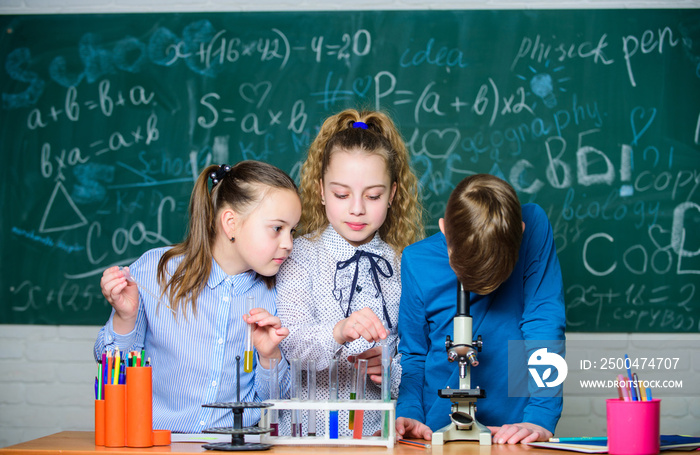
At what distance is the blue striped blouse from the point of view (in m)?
1.85

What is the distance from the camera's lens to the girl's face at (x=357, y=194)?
2.01 meters

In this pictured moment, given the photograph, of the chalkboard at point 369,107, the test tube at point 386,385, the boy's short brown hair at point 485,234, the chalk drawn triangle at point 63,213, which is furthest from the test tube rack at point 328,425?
the chalk drawn triangle at point 63,213

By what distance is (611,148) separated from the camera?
3244mm

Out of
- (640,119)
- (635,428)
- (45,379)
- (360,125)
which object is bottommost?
(45,379)

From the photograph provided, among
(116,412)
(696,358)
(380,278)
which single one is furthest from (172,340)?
(696,358)

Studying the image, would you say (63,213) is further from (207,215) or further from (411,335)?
(411,335)

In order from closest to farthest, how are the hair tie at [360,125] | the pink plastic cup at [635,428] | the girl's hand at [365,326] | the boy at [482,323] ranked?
the pink plastic cup at [635,428]
the girl's hand at [365,326]
the boy at [482,323]
the hair tie at [360,125]

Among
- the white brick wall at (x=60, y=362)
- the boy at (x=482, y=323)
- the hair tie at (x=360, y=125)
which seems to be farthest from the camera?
the white brick wall at (x=60, y=362)

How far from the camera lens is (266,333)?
1.73m

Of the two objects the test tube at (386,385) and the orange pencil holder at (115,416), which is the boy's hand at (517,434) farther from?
the orange pencil holder at (115,416)

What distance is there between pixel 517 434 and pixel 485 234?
45 cm

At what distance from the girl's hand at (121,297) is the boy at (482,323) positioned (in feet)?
2.40

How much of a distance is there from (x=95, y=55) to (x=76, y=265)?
3.41 feet

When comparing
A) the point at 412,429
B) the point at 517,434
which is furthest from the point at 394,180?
the point at 517,434
